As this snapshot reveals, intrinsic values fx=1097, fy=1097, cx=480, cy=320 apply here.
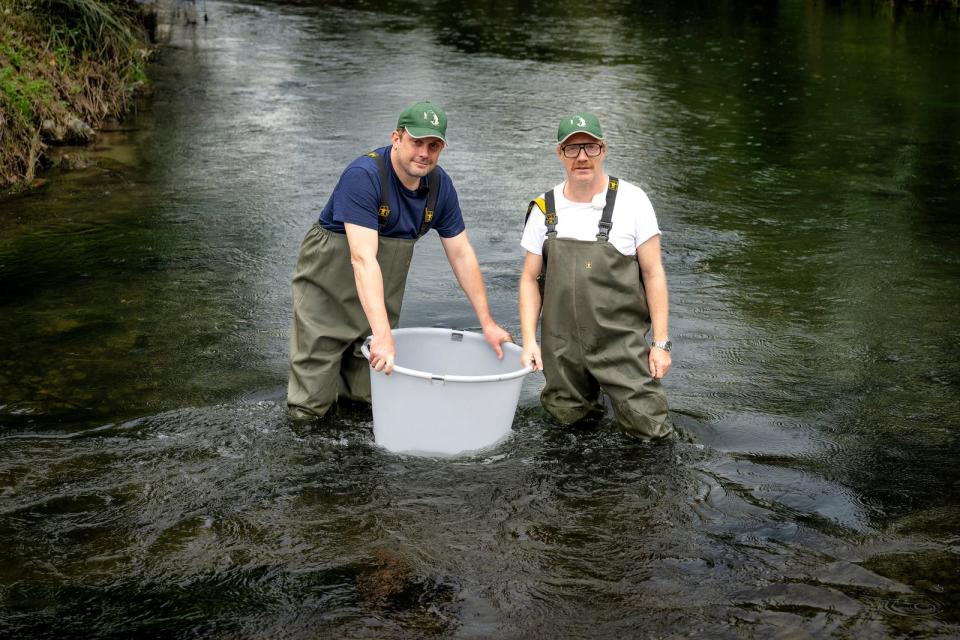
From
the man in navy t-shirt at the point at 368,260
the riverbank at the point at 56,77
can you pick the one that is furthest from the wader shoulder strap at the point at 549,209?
the riverbank at the point at 56,77

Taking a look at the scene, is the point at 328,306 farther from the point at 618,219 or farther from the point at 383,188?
the point at 618,219

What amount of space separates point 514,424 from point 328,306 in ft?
3.49

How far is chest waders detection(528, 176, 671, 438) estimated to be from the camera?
4.66 m

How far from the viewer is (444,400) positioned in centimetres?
455

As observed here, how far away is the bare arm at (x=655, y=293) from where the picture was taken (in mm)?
4633

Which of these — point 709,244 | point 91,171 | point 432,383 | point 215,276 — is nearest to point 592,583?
point 432,383

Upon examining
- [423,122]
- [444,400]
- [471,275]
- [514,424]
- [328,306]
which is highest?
[423,122]

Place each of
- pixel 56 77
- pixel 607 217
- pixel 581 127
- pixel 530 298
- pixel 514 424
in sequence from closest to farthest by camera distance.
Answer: pixel 581 127 < pixel 607 217 < pixel 530 298 < pixel 514 424 < pixel 56 77

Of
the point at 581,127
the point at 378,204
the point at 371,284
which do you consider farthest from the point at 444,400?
the point at 581,127

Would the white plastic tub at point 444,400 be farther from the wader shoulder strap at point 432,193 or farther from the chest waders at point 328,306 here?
the wader shoulder strap at point 432,193

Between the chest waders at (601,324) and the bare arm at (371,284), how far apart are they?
0.74 m

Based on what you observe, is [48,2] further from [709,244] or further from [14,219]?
[709,244]

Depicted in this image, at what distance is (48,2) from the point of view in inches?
459

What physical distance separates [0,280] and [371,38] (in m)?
12.4
